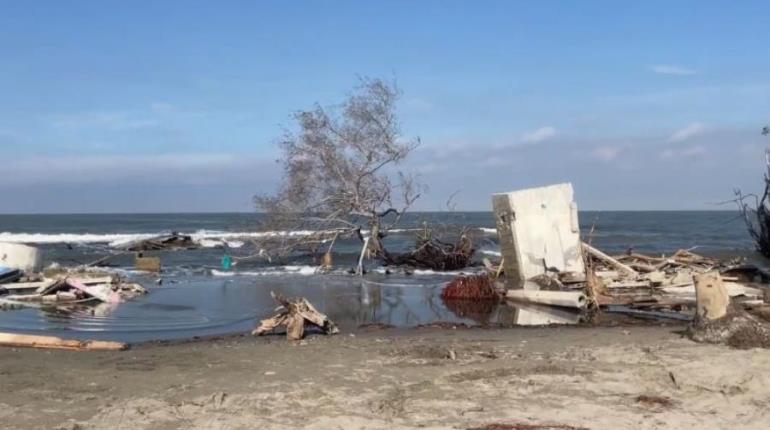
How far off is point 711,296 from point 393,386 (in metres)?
4.62

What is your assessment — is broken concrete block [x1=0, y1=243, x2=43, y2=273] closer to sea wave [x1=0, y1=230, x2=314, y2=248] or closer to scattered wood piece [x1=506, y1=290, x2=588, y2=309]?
sea wave [x1=0, y1=230, x2=314, y2=248]

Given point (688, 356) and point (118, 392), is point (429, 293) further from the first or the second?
point (118, 392)

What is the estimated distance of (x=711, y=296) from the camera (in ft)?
32.1

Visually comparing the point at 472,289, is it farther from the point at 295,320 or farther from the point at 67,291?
the point at 67,291

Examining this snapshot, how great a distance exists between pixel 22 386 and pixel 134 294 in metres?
11.1

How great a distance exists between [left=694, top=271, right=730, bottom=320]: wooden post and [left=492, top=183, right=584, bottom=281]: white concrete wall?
9.53 meters

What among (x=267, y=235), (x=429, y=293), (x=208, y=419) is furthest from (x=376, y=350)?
(x=267, y=235)

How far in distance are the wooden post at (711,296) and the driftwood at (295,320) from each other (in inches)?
216

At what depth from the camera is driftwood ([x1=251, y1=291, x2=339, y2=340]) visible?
1148cm

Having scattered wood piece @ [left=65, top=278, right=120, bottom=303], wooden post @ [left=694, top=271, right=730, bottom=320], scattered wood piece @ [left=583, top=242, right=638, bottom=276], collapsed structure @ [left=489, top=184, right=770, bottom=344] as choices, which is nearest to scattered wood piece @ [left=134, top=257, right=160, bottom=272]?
scattered wood piece @ [left=65, top=278, right=120, bottom=303]

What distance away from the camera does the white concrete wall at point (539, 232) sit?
19.7 m

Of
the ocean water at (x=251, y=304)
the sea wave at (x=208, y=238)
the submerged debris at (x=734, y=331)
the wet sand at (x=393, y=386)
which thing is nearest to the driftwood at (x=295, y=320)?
the wet sand at (x=393, y=386)

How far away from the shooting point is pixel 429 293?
19297mm

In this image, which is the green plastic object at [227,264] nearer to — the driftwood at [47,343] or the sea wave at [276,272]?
the sea wave at [276,272]
